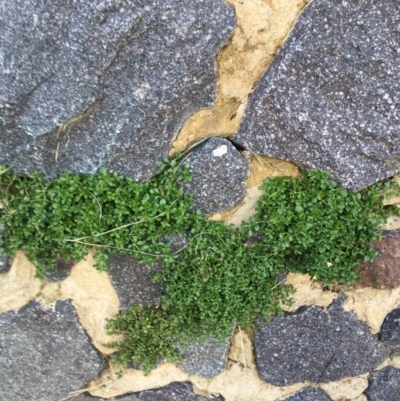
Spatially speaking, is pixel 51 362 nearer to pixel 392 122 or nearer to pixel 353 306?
pixel 353 306

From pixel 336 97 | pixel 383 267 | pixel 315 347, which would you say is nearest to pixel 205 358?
pixel 315 347

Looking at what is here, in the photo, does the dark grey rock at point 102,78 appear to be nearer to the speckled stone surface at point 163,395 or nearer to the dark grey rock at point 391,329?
the speckled stone surface at point 163,395

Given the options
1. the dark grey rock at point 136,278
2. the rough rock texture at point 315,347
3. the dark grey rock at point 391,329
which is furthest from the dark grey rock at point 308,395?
the dark grey rock at point 136,278

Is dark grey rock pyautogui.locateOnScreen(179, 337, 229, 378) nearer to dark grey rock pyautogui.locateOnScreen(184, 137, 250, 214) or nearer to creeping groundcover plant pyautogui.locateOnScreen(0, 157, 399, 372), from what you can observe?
creeping groundcover plant pyautogui.locateOnScreen(0, 157, 399, 372)

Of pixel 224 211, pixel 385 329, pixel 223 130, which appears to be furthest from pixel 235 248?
pixel 385 329

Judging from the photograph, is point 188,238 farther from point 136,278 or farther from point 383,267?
point 383,267

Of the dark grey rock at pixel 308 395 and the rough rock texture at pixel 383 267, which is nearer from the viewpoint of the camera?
the rough rock texture at pixel 383 267

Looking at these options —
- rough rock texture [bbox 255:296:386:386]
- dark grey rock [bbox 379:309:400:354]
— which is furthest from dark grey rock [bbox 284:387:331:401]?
dark grey rock [bbox 379:309:400:354]
